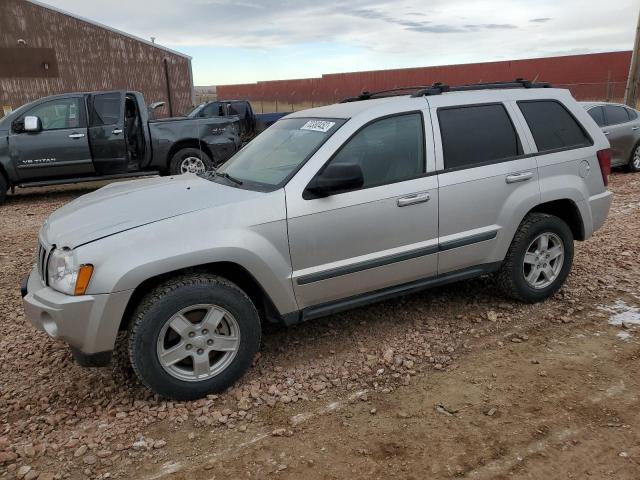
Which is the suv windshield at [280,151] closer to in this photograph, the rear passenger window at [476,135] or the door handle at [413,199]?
the door handle at [413,199]

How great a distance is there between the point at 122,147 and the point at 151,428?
7612mm

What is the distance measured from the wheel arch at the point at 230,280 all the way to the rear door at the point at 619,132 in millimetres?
9170

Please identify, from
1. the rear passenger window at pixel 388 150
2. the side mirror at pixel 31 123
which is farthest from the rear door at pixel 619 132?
the side mirror at pixel 31 123

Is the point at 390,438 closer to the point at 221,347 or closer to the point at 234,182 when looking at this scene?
the point at 221,347

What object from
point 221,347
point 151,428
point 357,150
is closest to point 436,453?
point 221,347

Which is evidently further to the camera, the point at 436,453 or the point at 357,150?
the point at 357,150

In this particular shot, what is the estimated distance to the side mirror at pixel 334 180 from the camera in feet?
10.7

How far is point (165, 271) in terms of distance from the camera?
2971 millimetres

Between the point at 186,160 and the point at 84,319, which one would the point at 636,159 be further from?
the point at 84,319

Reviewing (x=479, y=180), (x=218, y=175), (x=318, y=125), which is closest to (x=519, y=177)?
(x=479, y=180)

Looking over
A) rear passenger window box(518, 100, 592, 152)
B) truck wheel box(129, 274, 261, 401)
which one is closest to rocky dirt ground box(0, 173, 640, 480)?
truck wheel box(129, 274, 261, 401)

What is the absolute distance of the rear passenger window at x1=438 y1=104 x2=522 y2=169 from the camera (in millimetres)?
3904

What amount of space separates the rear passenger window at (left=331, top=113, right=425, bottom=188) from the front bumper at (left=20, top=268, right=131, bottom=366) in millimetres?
1642

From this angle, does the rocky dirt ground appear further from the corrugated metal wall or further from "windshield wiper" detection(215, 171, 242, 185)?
the corrugated metal wall
